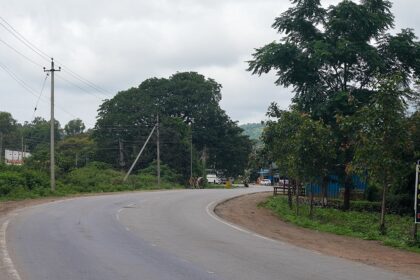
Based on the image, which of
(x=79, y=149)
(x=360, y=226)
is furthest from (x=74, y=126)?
(x=360, y=226)

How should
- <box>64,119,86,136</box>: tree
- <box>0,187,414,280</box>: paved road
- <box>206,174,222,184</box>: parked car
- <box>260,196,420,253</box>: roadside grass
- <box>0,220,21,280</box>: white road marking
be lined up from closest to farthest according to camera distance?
<box>0,220,21,280</box>: white road marking → <box>0,187,414,280</box>: paved road → <box>260,196,420,253</box>: roadside grass → <box>206,174,222,184</box>: parked car → <box>64,119,86,136</box>: tree

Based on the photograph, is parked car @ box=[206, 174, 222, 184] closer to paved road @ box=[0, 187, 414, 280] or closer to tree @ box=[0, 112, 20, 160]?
tree @ box=[0, 112, 20, 160]

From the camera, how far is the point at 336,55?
32031mm

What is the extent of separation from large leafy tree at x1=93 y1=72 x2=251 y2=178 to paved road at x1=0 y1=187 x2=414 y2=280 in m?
60.3

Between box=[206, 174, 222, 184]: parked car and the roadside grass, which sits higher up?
the roadside grass

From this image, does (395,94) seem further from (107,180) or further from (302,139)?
(107,180)

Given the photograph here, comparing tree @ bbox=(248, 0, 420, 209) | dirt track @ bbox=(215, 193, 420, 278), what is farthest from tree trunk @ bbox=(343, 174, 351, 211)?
dirt track @ bbox=(215, 193, 420, 278)

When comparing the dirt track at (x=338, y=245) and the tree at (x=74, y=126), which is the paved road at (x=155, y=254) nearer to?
the dirt track at (x=338, y=245)

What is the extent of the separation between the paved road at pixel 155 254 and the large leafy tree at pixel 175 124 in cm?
6032

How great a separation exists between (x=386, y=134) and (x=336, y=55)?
14.1 metres

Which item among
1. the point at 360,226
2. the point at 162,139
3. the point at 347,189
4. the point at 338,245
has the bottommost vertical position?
the point at 360,226

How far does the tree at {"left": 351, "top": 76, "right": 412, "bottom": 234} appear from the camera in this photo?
1869cm

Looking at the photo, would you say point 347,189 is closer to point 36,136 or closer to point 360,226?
point 360,226

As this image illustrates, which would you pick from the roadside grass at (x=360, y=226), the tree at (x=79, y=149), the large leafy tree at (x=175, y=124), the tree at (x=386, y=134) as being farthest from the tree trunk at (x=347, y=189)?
the tree at (x=79, y=149)
